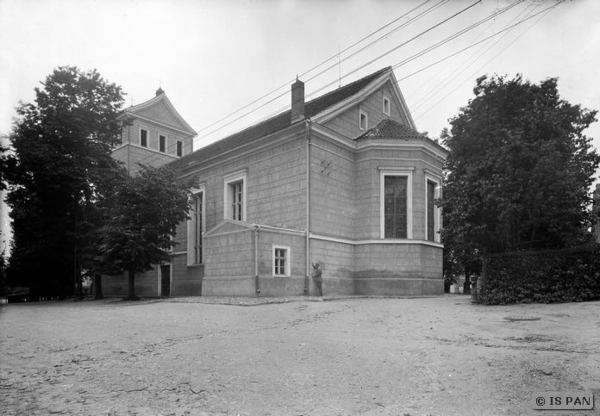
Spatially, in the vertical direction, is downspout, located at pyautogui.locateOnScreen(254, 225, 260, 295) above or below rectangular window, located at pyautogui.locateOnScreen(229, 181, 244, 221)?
below

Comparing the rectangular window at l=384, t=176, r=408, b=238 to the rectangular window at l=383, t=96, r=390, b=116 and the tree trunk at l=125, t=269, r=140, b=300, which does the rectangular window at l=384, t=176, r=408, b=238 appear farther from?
the tree trunk at l=125, t=269, r=140, b=300

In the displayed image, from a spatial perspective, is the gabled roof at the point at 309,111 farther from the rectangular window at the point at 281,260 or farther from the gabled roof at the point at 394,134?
the rectangular window at the point at 281,260

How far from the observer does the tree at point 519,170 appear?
15445 mm

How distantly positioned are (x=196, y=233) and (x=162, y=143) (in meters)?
14.2

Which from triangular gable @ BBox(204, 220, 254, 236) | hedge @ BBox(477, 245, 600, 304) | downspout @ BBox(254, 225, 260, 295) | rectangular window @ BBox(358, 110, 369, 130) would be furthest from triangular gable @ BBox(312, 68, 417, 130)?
hedge @ BBox(477, 245, 600, 304)

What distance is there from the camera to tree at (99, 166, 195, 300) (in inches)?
972

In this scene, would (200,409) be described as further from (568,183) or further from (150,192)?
(150,192)

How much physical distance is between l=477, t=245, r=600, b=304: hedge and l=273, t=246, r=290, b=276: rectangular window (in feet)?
31.0

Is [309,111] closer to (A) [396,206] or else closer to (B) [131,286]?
(A) [396,206]

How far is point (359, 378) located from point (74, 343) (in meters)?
6.39

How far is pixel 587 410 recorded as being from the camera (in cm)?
511

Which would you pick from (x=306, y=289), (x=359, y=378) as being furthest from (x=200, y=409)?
(x=306, y=289)

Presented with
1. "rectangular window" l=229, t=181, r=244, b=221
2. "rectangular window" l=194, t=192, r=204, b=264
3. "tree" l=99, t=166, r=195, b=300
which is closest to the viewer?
"tree" l=99, t=166, r=195, b=300

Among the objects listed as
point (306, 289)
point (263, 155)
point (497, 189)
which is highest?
point (263, 155)
